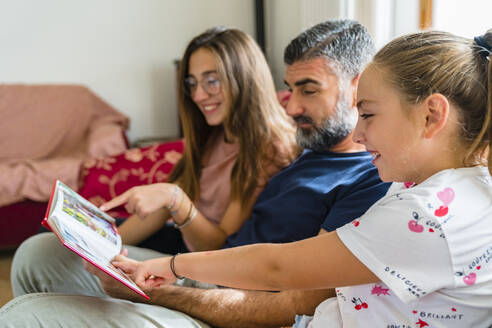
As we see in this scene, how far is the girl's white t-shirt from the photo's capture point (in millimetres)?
622

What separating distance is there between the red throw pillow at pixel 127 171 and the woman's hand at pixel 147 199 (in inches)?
33.9

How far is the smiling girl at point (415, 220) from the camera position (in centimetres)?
63

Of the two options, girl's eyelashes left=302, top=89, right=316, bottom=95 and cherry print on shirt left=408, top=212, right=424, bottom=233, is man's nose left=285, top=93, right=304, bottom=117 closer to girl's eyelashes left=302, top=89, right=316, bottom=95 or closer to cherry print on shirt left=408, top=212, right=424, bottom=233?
girl's eyelashes left=302, top=89, right=316, bottom=95

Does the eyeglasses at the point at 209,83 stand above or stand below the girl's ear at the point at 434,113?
below

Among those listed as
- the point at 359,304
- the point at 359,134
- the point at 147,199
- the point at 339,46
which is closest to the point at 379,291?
the point at 359,304

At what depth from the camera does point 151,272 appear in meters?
0.91

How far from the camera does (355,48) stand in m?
1.15

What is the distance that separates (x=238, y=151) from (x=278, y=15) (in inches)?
86.5

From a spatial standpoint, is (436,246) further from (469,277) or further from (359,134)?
(359,134)

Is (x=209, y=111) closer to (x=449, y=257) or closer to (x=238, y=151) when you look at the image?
(x=238, y=151)

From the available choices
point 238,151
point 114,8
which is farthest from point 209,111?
point 114,8

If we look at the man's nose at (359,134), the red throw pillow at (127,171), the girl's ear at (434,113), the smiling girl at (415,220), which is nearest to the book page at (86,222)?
the smiling girl at (415,220)

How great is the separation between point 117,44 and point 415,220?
347 centimetres

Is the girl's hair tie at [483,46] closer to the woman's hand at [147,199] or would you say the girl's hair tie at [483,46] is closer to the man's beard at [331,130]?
the man's beard at [331,130]
